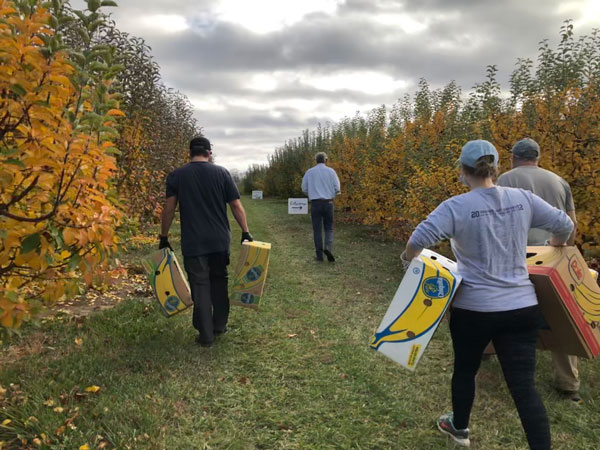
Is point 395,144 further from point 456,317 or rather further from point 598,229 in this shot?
point 456,317

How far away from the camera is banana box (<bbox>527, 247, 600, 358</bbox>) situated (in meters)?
2.60

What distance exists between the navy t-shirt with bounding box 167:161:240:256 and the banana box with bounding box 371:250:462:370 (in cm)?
214

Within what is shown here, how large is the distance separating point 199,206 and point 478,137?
528cm

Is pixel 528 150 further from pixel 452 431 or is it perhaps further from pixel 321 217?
pixel 321 217

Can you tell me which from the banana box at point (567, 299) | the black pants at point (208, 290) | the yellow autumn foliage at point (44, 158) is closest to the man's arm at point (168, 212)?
the black pants at point (208, 290)

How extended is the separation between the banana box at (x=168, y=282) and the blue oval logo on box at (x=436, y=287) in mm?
2558

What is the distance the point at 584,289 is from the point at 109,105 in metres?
3.09

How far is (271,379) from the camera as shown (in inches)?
145

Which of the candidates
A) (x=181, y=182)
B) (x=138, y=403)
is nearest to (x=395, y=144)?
(x=181, y=182)

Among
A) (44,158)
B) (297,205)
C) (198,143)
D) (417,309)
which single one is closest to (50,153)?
(44,158)

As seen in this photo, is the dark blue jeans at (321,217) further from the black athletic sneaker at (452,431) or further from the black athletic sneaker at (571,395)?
the black athletic sneaker at (452,431)

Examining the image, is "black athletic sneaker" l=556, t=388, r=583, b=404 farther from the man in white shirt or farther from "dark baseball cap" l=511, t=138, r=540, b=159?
the man in white shirt

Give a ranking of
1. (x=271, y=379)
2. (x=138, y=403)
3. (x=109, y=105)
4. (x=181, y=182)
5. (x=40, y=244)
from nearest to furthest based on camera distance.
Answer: (x=40, y=244) < (x=109, y=105) < (x=138, y=403) < (x=271, y=379) < (x=181, y=182)

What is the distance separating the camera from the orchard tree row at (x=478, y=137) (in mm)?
5270
